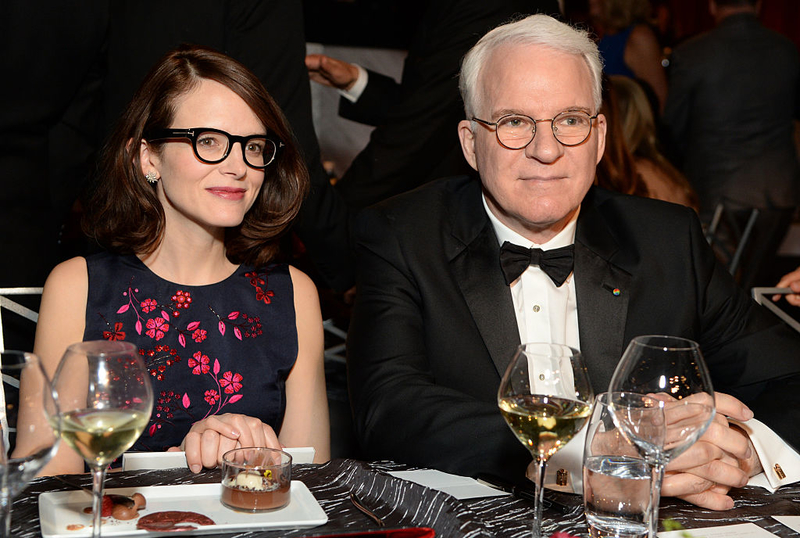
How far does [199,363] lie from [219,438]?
0.55 metres

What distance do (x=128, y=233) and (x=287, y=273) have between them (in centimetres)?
43

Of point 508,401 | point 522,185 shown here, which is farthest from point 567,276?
point 508,401

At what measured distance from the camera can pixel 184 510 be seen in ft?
4.29

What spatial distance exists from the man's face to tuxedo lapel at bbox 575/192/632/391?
129 millimetres

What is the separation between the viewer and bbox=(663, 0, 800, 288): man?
Result: 205 inches

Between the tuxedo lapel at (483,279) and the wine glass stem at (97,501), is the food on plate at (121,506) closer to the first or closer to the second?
the wine glass stem at (97,501)

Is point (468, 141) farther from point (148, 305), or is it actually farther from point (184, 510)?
point (184, 510)

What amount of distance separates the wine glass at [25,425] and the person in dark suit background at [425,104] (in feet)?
7.31

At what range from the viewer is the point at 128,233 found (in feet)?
7.18

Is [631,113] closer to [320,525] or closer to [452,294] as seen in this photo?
[452,294]

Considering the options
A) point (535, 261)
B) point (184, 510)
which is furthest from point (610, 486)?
point (535, 261)

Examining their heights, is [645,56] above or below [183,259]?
above

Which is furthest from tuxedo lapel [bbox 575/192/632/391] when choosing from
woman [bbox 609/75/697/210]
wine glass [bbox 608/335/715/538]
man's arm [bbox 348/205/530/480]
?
woman [bbox 609/75/697/210]

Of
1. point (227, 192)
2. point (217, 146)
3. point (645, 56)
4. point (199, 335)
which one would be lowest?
point (199, 335)
